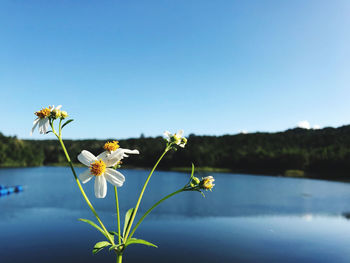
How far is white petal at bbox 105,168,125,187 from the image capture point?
3.00 feet

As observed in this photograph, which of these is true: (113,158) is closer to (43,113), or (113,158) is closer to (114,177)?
(114,177)

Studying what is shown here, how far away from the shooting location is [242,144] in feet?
219

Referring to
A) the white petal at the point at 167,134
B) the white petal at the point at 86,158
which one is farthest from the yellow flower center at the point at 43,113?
the white petal at the point at 167,134

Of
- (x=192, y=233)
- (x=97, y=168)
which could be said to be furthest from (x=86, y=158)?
(x=192, y=233)

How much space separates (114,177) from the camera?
0.94 meters

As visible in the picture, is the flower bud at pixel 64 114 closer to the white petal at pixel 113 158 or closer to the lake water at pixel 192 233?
the white petal at pixel 113 158

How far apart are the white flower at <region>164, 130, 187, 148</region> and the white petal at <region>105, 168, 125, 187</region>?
1.12ft

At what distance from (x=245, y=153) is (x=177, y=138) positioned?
200 feet

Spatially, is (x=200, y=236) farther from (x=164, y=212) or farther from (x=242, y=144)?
(x=242, y=144)

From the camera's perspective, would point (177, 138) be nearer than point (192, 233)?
Yes

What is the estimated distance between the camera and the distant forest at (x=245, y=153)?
4844 cm

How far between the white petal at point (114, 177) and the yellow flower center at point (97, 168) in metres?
0.02

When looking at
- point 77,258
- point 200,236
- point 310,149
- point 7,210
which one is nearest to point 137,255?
point 77,258

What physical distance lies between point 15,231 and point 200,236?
772 cm
